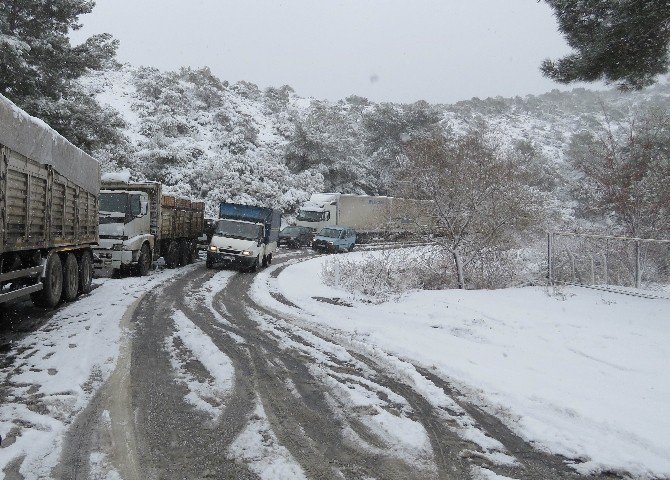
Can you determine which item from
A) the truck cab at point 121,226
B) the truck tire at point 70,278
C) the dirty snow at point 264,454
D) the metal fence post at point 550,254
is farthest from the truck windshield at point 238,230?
the dirty snow at point 264,454

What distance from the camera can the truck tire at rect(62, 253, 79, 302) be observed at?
10141mm

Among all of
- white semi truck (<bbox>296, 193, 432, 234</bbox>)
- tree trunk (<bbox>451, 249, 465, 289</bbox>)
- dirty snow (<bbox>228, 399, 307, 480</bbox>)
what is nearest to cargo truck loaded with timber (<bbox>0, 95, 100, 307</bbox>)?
dirty snow (<bbox>228, 399, 307, 480</bbox>)

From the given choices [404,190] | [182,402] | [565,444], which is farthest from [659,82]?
[182,402]

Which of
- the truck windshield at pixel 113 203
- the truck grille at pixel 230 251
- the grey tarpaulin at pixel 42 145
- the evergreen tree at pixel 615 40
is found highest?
the evergreen tree at pixel 615 40

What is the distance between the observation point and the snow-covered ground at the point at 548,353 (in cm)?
428

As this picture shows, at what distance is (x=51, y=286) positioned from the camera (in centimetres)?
919

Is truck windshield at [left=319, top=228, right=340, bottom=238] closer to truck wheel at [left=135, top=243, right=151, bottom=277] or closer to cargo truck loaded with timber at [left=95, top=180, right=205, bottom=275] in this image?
cargo truck loaded with timber at [left=95, top=180, right=205, bottom=275]

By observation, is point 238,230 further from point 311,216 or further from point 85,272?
point 311,216

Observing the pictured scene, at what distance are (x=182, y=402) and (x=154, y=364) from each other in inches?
56.8

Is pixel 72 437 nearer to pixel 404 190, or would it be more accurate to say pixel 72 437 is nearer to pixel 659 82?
pixel 404 190

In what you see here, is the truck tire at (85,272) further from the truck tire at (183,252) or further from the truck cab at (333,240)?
the truck cab at (333,240)

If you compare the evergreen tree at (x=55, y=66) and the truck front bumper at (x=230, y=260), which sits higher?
the evergreen tree at (x=55, y=66)

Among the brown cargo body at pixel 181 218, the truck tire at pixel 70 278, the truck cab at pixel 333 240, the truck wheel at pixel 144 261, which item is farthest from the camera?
the truck cab at pixel 333 240

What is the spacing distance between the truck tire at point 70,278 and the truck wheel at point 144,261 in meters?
4.02
